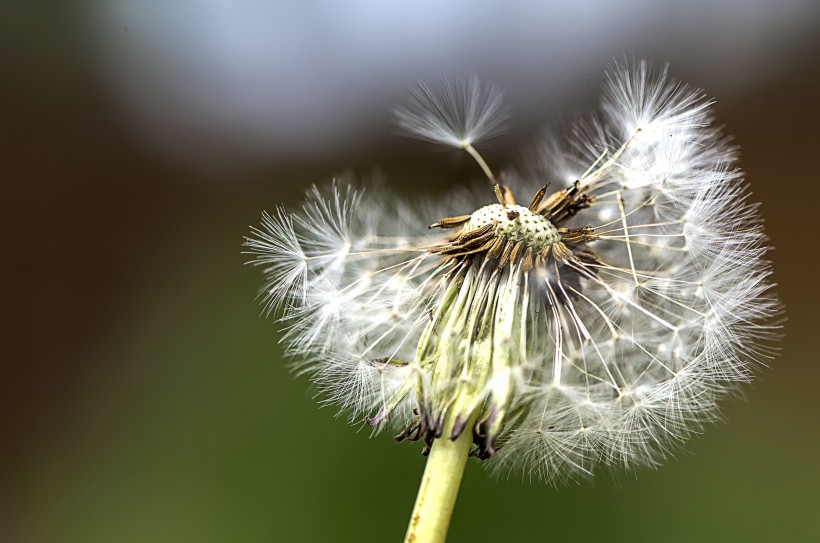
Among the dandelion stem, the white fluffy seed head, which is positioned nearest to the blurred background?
the white fluffy seed head

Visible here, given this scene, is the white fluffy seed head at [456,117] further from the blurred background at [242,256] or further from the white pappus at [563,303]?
the blurred background at [242,256]

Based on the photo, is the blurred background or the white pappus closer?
the white pappus

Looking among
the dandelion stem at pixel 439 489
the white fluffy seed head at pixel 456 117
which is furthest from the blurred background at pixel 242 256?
the dandelion stem at pixel 439 489

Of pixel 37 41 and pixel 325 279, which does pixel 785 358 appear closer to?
pixel 325 279

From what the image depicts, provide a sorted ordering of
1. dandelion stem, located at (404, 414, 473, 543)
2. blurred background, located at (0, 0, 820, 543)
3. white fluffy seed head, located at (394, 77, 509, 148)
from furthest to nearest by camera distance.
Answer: blurred background, located at (0, 0, 820, 543) < white fluffy seed head, located at (394, 77, 509, 148) < dandelion stem, located at (404, 414, 473, 543)

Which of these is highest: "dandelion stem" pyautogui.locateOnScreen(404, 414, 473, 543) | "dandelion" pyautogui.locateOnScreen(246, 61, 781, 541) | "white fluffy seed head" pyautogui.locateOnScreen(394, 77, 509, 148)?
"white fluffy seed head" pyautogui.locateOnScreen(394, 77, 509, 148)

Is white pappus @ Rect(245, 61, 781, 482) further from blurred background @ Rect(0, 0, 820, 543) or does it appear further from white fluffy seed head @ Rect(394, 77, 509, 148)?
blurred background @ Rect(0, 0, 820, 543)

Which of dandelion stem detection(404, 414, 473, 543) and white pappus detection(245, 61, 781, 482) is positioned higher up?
white pappus detection(245, 61, 781, 482)

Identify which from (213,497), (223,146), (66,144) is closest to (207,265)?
(223,146)
